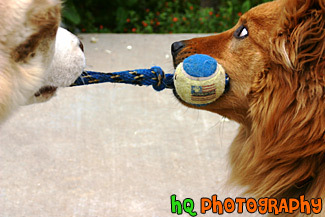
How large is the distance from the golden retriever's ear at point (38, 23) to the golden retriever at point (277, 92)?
0.87 m

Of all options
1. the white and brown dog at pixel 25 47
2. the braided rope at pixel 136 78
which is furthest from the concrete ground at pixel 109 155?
the white and brown dog at pixel 25 47

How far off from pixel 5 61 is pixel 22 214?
5.23ft

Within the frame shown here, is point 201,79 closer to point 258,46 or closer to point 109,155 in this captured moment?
point 258,46

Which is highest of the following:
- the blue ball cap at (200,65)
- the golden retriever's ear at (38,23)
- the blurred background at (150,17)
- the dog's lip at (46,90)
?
the golden retriever's ear at (38,23)

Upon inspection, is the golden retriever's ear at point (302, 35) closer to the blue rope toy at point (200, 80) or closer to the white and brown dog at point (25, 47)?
the blue rope toy at point (200, 80)

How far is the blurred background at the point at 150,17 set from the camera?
668 cm

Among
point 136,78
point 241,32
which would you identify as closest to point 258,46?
point 241,32

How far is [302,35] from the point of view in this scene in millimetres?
1945

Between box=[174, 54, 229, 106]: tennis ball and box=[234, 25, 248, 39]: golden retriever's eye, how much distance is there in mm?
227

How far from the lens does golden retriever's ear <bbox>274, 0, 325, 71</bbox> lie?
1926 mm

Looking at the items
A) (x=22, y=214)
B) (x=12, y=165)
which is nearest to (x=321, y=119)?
(x=22, y=214)

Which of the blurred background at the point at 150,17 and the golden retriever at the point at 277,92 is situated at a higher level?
the golden retriever at the point at 277,92

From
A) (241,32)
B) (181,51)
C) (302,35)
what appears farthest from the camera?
(181,51)

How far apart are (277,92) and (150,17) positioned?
204 inches
